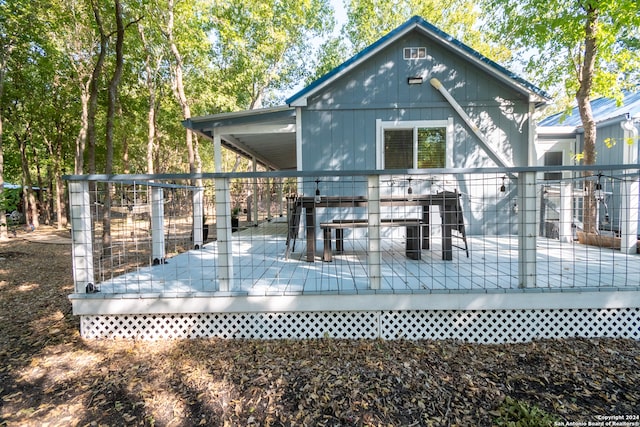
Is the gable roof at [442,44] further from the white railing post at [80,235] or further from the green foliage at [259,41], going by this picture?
the green foliage at [259,41]

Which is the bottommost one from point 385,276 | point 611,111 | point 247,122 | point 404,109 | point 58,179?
point 385,276

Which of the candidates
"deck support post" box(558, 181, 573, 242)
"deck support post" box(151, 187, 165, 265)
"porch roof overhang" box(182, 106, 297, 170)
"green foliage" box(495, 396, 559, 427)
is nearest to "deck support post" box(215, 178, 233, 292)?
"deck support post" box(151, 187, 165, 265)

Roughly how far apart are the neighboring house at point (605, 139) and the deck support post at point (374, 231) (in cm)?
675

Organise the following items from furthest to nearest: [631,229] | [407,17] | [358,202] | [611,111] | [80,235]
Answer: [407,17] < [611,111] < [631,229] < [358,202] < [80,235]

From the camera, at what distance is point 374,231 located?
2965 millimetres

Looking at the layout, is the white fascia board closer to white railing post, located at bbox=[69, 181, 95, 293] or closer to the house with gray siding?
the house with gray siding

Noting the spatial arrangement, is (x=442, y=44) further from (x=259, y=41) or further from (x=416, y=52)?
(x=259, y=41)

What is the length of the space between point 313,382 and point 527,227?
224 centimetres

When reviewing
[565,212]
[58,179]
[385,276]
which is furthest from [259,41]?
[385,276]

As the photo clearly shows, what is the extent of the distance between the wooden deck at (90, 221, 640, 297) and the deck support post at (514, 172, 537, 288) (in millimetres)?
139

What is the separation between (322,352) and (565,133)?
30.7 feet

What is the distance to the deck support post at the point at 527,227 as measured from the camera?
2.90 metres

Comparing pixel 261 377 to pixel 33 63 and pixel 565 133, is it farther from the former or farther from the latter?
pixel 33 63

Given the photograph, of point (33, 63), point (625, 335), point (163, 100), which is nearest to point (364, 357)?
point (625, 335)
